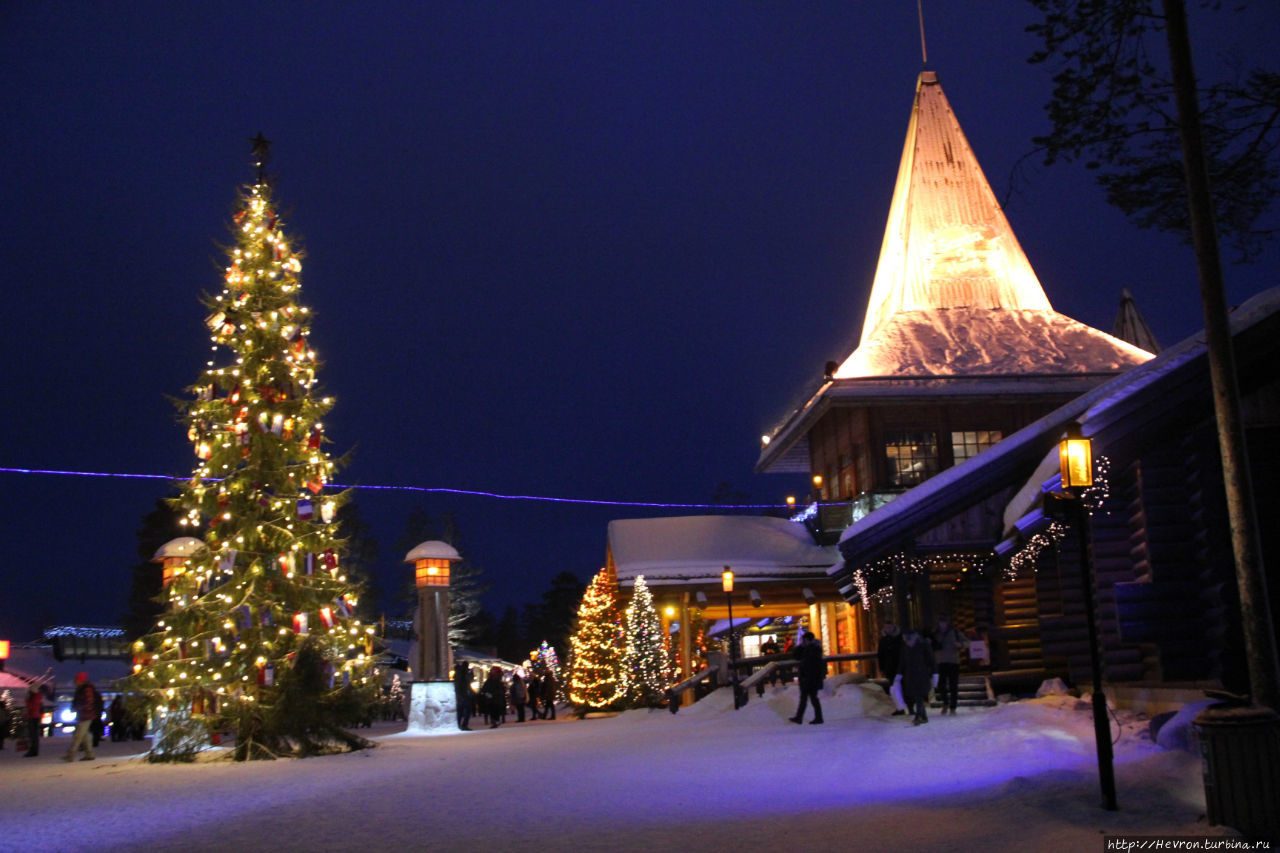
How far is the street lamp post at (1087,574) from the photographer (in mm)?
9070

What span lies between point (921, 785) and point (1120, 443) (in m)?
6.05

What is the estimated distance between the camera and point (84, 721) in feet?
68.2

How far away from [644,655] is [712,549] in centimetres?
359

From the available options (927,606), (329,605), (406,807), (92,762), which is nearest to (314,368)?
(329,605)

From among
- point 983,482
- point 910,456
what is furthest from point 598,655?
point 983,482

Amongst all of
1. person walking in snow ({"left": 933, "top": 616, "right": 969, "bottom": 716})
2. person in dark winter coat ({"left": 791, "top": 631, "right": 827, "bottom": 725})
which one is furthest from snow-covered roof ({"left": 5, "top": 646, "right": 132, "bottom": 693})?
person walking in snow ({"left": 933, "top": 616, "right": 969, "bottom": 716})

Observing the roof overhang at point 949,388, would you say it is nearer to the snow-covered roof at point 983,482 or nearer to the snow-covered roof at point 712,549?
the snow-covered roof at point 712,549

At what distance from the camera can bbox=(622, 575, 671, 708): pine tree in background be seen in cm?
3212

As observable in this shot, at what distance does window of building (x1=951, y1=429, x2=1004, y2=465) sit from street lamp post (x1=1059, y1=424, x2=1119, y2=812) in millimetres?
20812

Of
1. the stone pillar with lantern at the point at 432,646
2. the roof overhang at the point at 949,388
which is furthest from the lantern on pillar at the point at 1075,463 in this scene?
the roof overhang at the point at 949,388

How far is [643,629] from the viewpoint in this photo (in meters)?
32.4

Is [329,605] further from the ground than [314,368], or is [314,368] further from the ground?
[314,368]

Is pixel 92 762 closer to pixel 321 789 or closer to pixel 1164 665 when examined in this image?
pixel 321 789

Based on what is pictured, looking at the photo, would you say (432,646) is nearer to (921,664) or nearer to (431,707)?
(431,707)
